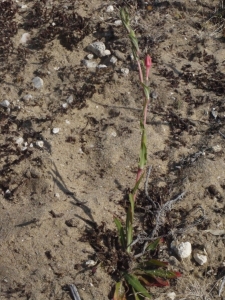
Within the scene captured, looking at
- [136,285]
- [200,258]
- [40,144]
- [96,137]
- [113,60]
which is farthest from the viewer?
[113,60]

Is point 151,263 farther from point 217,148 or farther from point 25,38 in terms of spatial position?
point 25,38

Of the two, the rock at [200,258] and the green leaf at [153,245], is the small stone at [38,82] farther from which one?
the rock at [200,258]

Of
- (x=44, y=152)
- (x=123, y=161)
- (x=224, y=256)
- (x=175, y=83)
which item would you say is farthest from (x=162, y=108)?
(x=224, y=256)

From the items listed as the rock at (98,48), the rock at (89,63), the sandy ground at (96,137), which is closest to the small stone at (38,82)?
the sandy ground at (96,137)

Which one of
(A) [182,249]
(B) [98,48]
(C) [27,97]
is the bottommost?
(A) [182,249]

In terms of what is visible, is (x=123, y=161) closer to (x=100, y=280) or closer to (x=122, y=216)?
(x=122, y=216)

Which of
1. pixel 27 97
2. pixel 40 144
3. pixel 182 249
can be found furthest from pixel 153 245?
pixel 27 97
